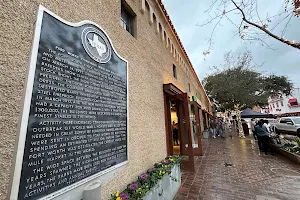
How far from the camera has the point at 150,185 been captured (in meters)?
2.73

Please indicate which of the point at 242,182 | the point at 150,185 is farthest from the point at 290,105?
the point at 150,185

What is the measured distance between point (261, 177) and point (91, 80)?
6.10 meters

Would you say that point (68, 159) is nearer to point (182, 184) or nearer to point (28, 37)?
point (28, 37)

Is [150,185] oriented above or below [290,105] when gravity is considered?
below

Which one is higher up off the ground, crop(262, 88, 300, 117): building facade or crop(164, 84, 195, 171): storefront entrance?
crop(262, 88, 300, 117): building facade

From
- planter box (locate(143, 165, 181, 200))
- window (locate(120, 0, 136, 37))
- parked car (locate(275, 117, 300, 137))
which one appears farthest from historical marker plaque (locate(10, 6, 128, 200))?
parked car (locate(275, 117, 300, 137))

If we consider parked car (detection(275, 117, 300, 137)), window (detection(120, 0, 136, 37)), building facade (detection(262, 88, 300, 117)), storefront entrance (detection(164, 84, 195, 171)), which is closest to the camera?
window (detection(120, 0, 136, 37))

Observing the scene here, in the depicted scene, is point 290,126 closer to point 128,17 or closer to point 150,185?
point 150,185

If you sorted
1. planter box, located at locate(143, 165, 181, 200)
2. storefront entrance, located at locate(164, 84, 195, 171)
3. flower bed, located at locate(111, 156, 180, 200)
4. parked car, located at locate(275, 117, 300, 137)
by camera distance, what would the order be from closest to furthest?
flower bed, located at locate(111, 156, 180, 200) → planter box, located at locate(143, 165, 181, 200) → storefront entrance, located at locate(164, 84, 195, 171) → parked car, located at locate(275, 117, 300, 137)

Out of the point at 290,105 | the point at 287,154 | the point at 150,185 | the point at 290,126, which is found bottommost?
the point at 287,154

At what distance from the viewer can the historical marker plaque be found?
4.11 feet

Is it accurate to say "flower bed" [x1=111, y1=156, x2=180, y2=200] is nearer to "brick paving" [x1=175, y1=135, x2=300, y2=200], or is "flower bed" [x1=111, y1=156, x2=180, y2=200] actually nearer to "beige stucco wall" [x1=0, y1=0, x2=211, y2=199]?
"beige stucco wall" [x1=0, y1=0, x2=211, y2=199]

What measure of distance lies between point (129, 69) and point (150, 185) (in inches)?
94.4

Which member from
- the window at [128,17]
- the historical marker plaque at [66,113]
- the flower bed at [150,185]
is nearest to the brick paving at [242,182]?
the flower bed at [150,185]
